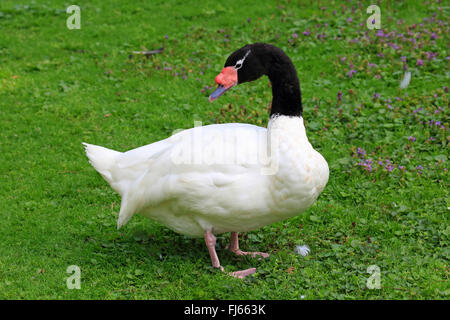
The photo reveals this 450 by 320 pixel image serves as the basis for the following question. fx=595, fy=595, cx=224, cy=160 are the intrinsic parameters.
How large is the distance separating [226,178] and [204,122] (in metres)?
3.28

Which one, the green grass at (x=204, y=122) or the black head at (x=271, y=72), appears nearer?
the black head at (x=271, y=72)

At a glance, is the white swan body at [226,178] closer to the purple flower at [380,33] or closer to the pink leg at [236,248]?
the pink leg at [236,248]

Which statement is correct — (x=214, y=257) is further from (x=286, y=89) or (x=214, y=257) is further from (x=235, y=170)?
(x=286, y=89)

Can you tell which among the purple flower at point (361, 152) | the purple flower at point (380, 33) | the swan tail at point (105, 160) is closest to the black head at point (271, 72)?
the swan tail at point (105, 160)

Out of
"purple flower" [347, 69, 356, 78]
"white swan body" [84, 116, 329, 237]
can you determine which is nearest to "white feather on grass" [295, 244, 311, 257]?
"white swan body" [84, 116, 329, 237]

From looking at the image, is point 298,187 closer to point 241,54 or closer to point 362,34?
point 241,54

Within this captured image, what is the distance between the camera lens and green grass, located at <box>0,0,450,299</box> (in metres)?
5.14

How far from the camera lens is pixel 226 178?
4.77 meters

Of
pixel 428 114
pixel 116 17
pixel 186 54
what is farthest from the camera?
pixel 116 17

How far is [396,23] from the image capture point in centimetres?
1017

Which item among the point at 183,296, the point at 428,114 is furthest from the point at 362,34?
the point at 183,296

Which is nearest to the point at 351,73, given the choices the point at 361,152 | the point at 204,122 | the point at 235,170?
the point at 361,152

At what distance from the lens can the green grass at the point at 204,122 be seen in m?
5.14
